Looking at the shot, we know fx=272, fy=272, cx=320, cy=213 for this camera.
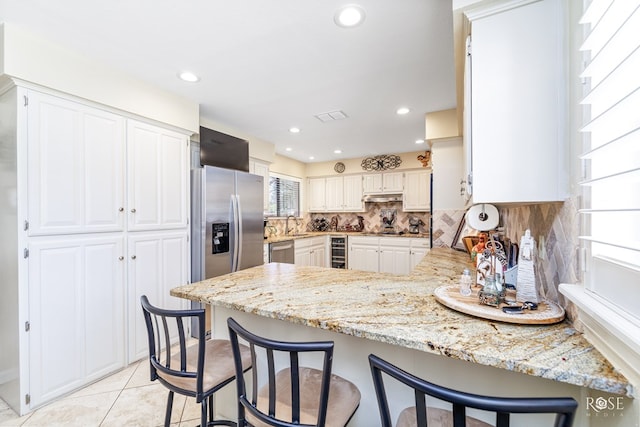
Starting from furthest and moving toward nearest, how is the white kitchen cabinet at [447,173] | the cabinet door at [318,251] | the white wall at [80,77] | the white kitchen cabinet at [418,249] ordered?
the cabinet door at [318,251] → the white kitchen cabinet at [418,249] → the white kitchen cabinet at [447,173] → the white wall at [80,77]

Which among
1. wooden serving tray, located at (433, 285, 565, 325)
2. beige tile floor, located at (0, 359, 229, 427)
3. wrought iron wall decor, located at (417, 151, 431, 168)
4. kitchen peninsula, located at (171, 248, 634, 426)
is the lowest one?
beige tile floor, located at (0, 359, 229, 427)

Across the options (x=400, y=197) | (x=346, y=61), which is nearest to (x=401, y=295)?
(x=346, y=61)

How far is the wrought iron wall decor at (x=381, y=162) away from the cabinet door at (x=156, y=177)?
3585 millimetres

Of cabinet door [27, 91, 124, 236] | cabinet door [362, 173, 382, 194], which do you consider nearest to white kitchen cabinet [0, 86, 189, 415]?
cabinet door [27, 91, 124, 236]

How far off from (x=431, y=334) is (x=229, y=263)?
2559 mm

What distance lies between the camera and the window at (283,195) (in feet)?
16.9

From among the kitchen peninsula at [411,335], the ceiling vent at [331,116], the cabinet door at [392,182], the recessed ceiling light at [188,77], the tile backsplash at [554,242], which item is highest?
the recessed ceiling light at [188,77]

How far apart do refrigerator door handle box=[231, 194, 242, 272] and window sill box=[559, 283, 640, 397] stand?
9.32 ft

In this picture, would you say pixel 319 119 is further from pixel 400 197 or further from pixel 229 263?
pixel 400 197

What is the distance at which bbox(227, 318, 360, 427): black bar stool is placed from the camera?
796 millimetres

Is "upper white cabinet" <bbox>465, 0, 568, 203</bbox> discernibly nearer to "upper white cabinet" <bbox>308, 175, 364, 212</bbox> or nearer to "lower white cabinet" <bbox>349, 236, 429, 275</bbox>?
"lower white cabinet" <bbox>349, 236, 429, 275</bbox>

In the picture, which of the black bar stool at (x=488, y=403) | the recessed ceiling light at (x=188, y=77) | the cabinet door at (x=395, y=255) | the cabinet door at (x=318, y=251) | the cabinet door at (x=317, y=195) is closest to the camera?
the black bar stool at (x=488, y=403)

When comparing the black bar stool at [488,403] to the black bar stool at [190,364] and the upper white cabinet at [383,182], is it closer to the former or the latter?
the black bar stool at [190,364]

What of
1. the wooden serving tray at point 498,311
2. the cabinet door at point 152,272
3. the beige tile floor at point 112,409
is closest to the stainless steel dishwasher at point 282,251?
the cabinet door at point 152,272
